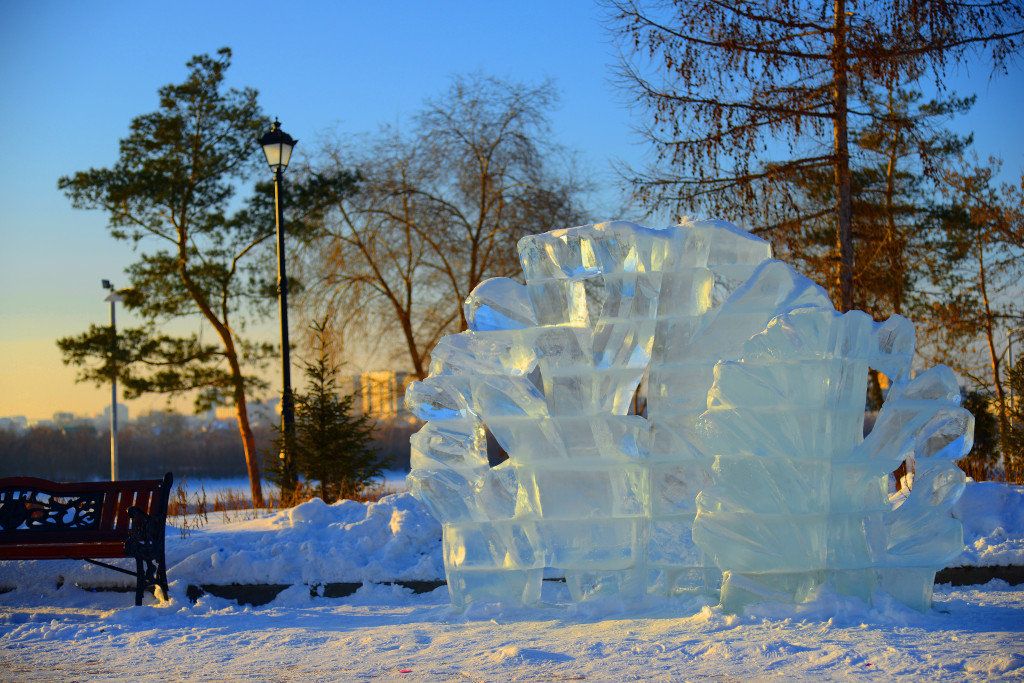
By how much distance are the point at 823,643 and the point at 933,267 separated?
47.7 feet

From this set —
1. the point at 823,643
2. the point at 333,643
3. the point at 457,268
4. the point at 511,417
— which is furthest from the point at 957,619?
the point at 457,268

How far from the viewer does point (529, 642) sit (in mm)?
4902

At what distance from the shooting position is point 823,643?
4559mm

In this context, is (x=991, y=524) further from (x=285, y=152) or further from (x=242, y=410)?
(x=242, y=410)

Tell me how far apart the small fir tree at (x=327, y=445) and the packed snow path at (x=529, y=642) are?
4401 mm

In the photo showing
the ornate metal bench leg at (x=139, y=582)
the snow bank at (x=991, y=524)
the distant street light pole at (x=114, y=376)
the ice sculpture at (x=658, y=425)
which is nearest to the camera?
the ice sculpture at (x=658, y=425)

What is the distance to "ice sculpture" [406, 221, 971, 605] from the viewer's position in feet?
17.7

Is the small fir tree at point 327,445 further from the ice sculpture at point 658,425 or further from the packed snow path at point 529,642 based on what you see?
the ice sculpture at point 658,425

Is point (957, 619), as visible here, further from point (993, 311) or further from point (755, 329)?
point (993, 311)

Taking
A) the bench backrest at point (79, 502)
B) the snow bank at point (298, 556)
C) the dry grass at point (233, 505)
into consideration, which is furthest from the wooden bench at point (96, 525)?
the dry grass at point (233, 505)

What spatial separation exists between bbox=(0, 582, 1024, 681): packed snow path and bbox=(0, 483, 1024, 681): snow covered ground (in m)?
0.02

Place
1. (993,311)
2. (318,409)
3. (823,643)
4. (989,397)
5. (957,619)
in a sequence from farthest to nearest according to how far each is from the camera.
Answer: (993,311) → (989,397) → (318,409) → (957,619) → (823,643)

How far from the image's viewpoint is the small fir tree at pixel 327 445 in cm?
1089

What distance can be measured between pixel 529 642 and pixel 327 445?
6.47 m
